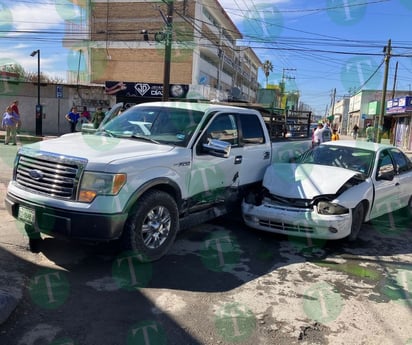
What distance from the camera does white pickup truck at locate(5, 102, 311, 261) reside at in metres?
4.34

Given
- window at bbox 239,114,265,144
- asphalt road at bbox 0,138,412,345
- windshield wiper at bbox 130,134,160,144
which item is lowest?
asphalt road at bbox 0,138,412,345

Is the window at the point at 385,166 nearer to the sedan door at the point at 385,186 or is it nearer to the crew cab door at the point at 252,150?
the sedan door at the point at 385,186

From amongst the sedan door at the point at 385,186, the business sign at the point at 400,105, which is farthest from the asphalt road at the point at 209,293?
the business sign at the point at 400,105

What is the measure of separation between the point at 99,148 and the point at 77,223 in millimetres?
927

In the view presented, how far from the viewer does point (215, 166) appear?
583 centimetres

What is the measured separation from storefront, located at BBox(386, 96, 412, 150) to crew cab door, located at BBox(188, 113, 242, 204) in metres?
28.1

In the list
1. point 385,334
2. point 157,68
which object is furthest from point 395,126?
point 385,334

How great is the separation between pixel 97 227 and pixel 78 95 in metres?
24.5

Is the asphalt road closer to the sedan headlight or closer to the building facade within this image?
the sedan headlight

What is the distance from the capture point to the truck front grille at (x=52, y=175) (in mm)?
4375

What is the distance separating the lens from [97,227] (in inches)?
169

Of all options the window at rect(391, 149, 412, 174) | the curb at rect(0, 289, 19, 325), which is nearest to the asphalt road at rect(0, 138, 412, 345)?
the curb at rect(0, 289, 19, 325)

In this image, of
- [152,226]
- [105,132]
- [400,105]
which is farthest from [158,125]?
[400,105]

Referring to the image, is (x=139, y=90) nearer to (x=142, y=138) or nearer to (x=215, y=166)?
(x=215, y=166)
